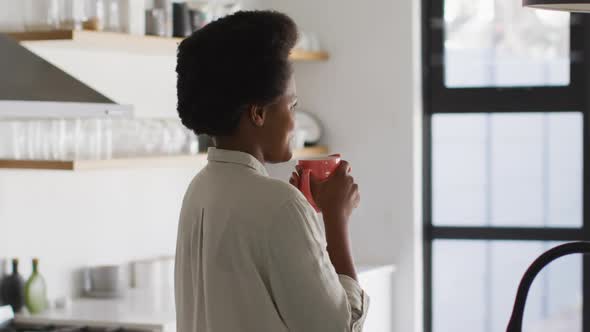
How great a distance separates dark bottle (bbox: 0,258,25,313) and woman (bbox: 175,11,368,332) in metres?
2.00

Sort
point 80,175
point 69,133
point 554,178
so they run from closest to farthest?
point 69,133 < point 80,175 < point 554,178

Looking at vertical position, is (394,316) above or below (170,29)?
below

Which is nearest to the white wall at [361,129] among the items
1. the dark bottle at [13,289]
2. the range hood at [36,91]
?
the dark bottle at [13,289]

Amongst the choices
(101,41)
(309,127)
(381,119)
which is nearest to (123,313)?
(101,41)

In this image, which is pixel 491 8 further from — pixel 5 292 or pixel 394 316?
pixel 5 292

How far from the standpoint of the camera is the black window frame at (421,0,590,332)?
448cm

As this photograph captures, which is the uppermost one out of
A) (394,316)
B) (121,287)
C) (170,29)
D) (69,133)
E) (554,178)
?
(170,29)

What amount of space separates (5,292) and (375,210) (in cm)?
181

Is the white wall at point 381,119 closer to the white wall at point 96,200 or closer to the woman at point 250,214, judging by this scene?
the white wall at point 96,200

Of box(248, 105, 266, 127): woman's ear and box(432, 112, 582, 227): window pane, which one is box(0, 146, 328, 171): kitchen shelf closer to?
box(432, 112, 582, 227): window pane

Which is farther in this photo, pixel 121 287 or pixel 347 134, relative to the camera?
pixel 347 134

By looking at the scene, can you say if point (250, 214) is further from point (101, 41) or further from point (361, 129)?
point (361, 129)

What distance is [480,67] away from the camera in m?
4.65

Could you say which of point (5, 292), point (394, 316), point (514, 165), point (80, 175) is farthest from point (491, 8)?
point (5, 292)
